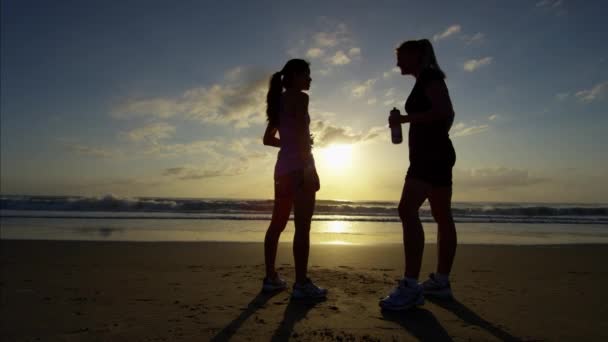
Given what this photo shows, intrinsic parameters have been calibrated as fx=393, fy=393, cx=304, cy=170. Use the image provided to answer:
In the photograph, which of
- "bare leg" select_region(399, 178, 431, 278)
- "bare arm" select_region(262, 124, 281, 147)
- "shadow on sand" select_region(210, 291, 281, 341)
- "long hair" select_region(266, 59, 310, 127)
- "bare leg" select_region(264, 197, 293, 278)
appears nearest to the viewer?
"shadow on sand" select_region(210, 291, 281, 341)

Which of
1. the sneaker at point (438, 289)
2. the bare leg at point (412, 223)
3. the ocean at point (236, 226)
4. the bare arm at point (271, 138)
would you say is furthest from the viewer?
the ocean at point (236, 226)

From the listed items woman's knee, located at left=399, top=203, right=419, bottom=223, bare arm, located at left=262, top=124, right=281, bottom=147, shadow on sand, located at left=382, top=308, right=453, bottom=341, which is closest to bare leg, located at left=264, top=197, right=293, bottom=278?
bare arm, located at left=262, top=124, right=281, bottom=147

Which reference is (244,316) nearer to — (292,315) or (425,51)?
(292,315)

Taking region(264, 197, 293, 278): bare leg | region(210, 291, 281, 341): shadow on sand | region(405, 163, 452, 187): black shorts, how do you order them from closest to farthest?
region(210, 291, 281, 341): shadow on sand → region(405, 163, 452, 187): black shorts → region(264, 197, 293, 278): bare leg

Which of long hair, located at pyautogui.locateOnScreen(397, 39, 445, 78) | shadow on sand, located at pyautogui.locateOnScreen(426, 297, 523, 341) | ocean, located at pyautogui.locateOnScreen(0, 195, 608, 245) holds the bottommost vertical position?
ocean, located at pyautogui.locateOnScreen(0, 195, 608, 245)

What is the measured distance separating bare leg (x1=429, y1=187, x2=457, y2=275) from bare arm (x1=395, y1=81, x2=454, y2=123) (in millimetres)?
614

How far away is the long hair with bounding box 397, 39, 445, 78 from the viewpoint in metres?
3.12

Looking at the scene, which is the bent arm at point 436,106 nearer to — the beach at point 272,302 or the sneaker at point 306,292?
the beach at point 272,302

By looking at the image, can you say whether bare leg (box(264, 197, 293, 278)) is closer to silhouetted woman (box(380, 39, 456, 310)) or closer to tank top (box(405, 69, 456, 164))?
silhouetted woman (box(380, 39, 456, 310))

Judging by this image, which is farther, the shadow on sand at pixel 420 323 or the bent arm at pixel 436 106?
the bent arm at pixel 436 106

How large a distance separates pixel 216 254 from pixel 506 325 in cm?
429

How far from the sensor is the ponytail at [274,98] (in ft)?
11.0

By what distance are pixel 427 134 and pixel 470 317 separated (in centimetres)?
135

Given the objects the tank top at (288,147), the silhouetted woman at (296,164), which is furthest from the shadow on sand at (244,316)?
the tank top at (288,147)
